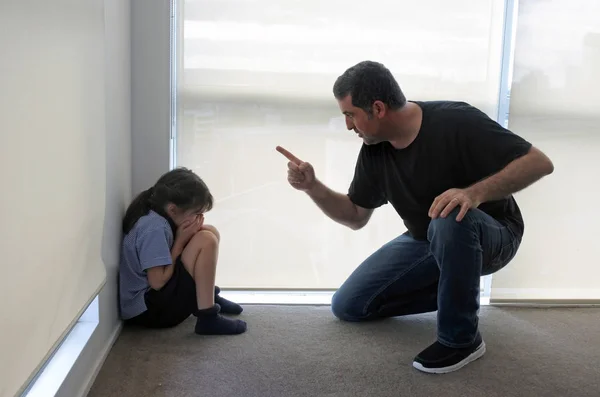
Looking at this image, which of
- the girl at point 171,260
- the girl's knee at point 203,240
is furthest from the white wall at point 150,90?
the girl's knee at point 203,240

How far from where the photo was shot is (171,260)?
6.73 feet

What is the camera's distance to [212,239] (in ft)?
7.04

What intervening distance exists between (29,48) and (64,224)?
42 cm

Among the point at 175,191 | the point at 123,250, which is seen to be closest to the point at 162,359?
the point at 123,250

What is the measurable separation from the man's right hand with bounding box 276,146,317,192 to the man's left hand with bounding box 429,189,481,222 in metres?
0.48

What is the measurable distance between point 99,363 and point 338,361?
2.31ft

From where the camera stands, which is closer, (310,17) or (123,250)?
(123,250)

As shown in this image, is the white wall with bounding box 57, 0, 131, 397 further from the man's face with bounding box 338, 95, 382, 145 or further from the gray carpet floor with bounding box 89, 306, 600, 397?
the man's face with bounding box 338, 95, 382, 145

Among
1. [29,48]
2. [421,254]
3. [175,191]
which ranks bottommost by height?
[421,254]

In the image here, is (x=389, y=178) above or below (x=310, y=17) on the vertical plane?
below

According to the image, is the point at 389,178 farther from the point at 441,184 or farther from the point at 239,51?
the point at 239,51

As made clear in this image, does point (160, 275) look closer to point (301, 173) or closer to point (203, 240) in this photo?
point (203, 240)

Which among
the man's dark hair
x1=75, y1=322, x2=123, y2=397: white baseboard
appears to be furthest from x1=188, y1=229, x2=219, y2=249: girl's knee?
the man's dark hair

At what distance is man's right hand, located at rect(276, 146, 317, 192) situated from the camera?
215 cm
